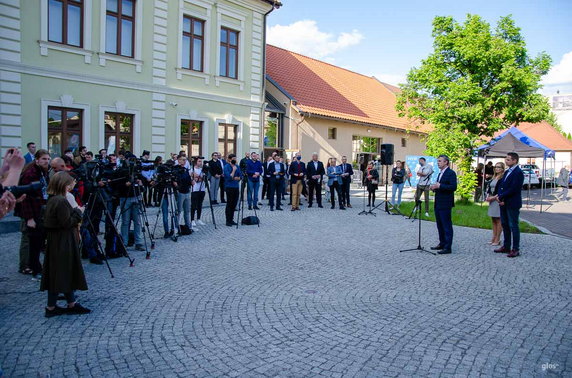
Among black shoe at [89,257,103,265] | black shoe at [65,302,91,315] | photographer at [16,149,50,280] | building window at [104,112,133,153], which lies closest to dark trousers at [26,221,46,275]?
photographer at [16,149,50,280]

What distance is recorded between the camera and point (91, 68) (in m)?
14.6

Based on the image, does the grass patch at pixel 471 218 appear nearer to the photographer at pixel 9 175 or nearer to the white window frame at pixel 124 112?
the white window frame at pixel 124 112

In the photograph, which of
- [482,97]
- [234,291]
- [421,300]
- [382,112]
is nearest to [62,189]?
[234,291]

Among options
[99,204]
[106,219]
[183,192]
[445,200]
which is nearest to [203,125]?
[183,192]

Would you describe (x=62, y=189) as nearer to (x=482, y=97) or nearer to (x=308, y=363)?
(x=308, y=363)

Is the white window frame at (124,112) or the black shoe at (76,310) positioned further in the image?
the white window frame at (124,112)

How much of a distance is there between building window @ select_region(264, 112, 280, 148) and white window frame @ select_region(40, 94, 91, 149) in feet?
33.5

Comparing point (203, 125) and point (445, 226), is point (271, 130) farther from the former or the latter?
point (445, 226)

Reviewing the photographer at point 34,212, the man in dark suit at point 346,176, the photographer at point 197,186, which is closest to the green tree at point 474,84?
the man in dark suit at point 346,176

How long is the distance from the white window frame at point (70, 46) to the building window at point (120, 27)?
28.7 inches

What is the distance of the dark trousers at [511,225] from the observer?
864 centimetres

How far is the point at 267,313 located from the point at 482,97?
16430mm

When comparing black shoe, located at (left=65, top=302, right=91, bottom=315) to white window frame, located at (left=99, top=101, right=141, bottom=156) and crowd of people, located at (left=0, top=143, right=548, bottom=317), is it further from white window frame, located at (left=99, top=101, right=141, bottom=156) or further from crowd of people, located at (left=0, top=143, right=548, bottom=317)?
white window frame, located at (left=99, top=101, right=141, bottom=156)

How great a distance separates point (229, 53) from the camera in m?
19.2
